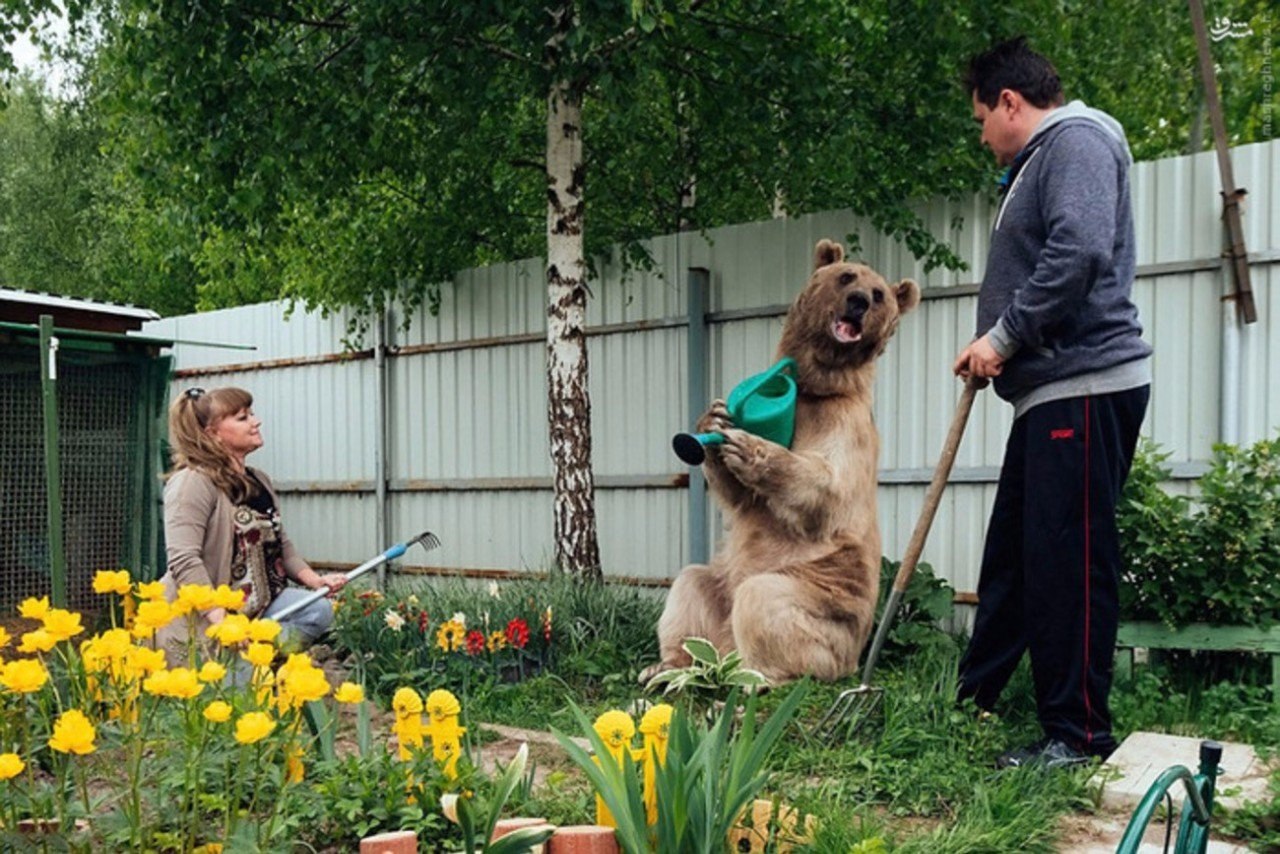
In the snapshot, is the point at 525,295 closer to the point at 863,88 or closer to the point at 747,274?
the point at 747,274

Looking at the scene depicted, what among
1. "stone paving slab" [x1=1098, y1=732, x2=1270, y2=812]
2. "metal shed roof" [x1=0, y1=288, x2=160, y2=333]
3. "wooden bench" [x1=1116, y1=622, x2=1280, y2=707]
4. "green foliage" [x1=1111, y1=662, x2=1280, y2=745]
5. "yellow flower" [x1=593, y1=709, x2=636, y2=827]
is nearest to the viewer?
"yellow flower" [x1=593, y1=709, x2=636, y2=827]

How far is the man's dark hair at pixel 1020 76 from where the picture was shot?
3.48 meters

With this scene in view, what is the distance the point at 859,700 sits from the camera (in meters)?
3.66

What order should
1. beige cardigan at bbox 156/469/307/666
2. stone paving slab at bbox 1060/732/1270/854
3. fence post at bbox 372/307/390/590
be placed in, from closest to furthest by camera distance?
stone paving slab at bbox 1060/732/1270/854 < beige cardigan at bbox 156/469/307/666 < fence post at bbox 372/307/390/590

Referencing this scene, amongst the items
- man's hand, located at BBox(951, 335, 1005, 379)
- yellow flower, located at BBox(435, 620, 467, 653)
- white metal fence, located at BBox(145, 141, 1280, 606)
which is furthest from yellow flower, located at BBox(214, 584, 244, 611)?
white metal fence, located at BBox(145, 141, 1280, 606)

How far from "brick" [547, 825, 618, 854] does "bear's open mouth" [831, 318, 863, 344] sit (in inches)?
104

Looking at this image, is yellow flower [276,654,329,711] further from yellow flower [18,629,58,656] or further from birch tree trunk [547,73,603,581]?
birch tree trunk [547,73,603,581]

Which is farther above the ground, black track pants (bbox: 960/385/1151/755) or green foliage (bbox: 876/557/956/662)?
black track pants (bbox: 960/385/1151/755)

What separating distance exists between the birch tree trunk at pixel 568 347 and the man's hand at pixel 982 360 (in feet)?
9.77

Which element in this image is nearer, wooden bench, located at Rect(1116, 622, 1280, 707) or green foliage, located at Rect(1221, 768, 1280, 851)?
green foliage, located at Rect(1221, 768, 1280, 851)

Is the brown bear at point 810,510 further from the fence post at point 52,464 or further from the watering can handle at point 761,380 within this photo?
the fence post at point 52,464

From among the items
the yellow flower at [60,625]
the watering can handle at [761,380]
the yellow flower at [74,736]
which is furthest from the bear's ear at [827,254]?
the yellow flower at [74,736]

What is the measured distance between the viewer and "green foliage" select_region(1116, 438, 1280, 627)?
4.20 metres

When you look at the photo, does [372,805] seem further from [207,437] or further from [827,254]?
[827,254]
